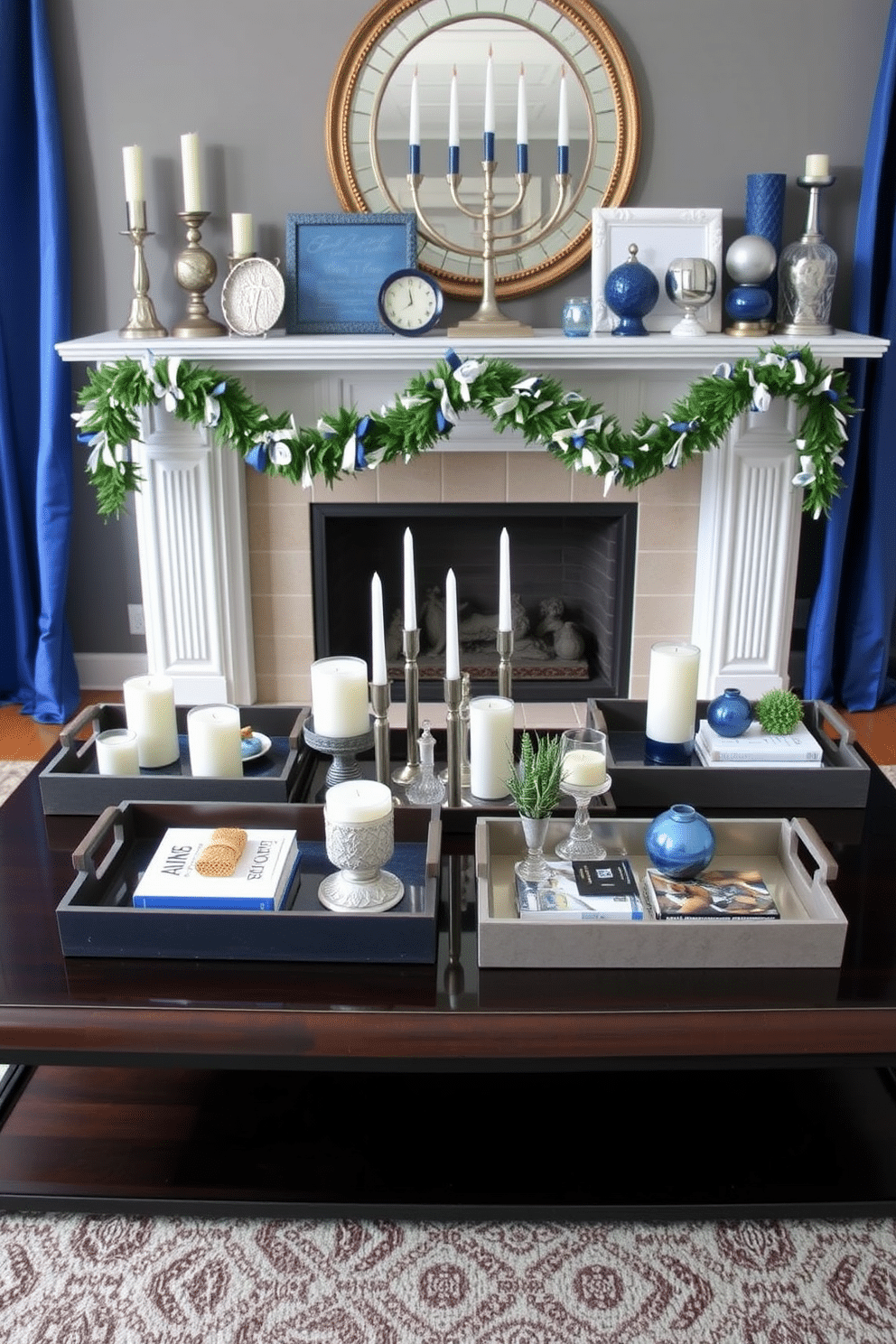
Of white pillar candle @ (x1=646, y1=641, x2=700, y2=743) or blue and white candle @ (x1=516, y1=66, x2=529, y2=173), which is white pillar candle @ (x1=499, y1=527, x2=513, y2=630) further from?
blue and white candle @ (x1=516, y1=66, x2=529, y2=173)

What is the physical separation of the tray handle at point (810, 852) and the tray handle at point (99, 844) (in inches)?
38.0

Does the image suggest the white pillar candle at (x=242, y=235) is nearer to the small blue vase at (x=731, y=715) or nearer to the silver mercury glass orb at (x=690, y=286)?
the silver mercury glass orb at (x=690, y=286)

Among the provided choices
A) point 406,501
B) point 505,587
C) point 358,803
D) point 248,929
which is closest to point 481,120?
point 406,501

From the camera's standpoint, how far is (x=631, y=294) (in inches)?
118

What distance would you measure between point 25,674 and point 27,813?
1.74 meters

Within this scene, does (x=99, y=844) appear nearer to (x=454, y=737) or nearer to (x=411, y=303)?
(x=454, y=737)

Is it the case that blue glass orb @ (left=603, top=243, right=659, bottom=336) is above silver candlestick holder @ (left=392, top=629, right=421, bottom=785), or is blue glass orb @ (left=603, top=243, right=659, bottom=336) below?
above

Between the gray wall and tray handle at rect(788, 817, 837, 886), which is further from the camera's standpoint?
the gray wall

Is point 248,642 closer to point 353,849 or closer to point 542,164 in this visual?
point 542,164

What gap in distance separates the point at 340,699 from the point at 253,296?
5.35 feet

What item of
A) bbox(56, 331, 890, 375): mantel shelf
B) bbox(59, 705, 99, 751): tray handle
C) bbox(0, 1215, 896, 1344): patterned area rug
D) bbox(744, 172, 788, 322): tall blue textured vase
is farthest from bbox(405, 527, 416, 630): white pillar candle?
bbox(744, 172, 788, 322): tall blue textured vase

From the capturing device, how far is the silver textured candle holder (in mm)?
1531

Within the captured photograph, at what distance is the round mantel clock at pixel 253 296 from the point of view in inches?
121

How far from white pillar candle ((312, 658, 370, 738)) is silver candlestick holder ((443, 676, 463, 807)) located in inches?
5.4
